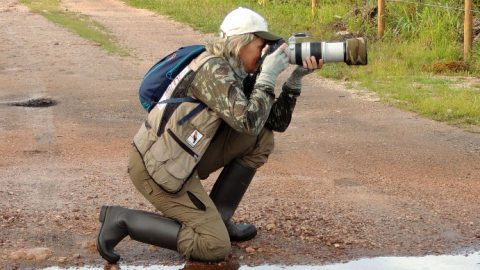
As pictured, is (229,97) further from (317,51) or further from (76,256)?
(76,256)

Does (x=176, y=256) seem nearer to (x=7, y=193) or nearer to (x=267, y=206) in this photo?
(x=267, y=206)

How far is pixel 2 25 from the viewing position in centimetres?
1639

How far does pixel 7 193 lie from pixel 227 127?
5.79 feet

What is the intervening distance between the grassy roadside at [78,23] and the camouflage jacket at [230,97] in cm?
843

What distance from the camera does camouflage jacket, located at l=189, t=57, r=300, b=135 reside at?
175 inches

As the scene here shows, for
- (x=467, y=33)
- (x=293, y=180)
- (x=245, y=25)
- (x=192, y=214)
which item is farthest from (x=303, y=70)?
(x=467, y=33)

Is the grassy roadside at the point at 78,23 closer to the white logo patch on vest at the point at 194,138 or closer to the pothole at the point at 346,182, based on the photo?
the pothole at the point at 346,182

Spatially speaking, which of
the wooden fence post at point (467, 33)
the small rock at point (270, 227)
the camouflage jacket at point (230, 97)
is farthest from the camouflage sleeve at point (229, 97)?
the wooden fence post at point (467, 33)

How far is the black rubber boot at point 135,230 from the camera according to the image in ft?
15.0

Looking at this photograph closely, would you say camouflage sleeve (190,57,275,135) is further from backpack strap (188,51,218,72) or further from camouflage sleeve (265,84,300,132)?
camouflage sleeve (265,84,300,132)

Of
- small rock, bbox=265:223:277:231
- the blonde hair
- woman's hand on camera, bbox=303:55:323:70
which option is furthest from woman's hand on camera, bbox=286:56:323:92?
small rock, bbox=265:223:277:231

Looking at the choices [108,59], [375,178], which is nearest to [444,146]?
[375,178]

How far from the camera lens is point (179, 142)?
14.7ft

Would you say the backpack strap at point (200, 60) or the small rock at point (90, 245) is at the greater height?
the backpack strap at point (200, 60)
